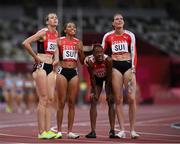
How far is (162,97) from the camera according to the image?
1576 inches

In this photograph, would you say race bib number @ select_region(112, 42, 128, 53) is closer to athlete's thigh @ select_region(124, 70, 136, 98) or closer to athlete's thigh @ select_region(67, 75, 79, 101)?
athlete's thigh @ select_region(124, 70, 136, 98)

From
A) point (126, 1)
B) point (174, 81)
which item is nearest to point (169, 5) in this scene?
point (126, 1)

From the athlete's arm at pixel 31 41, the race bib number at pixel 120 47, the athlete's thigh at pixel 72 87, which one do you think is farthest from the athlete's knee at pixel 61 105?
the race bib number at pixel 120 47

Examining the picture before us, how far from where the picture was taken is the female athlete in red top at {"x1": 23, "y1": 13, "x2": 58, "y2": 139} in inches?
530

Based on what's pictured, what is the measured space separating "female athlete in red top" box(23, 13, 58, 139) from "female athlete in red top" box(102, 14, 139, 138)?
3.97 feet

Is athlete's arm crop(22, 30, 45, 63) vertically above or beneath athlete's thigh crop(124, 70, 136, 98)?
above

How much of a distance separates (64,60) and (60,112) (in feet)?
3.38

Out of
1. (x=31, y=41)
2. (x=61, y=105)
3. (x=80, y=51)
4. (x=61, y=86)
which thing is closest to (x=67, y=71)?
(x=61, y=86)

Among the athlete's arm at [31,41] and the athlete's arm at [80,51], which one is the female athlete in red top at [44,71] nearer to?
the athlete's arm at [31,41]

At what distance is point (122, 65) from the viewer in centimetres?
1393

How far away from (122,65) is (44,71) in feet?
5.18

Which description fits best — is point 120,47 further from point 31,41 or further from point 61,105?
point 31,41

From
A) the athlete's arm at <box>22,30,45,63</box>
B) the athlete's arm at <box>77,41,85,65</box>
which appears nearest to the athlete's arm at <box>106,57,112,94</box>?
the athlete's arm at <box>77,41,85,65</box>

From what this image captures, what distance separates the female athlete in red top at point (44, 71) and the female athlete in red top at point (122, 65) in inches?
47.6
